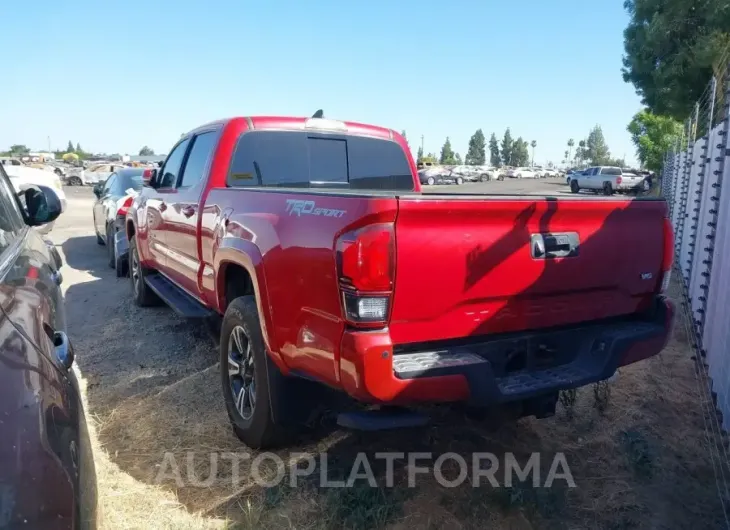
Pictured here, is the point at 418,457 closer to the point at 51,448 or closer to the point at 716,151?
the point at 51,448

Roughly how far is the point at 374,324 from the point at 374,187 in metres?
2.56

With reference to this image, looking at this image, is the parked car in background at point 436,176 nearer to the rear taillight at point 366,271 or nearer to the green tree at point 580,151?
the rear taillight at point 366,271

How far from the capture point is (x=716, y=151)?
596cm

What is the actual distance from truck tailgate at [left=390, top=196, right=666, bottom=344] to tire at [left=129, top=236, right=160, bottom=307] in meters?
4.66

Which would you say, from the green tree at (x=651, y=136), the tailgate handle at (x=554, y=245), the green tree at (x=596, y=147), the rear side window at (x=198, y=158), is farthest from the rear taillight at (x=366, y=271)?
the green tree at (x=596, y=147)

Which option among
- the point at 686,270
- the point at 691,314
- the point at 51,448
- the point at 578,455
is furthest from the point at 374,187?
the point at 686,270

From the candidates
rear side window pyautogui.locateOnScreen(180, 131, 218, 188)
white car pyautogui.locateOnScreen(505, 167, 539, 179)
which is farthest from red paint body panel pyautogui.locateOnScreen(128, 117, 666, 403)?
white car pyautogui.locateOnScreen(505, 167, 539, 179)

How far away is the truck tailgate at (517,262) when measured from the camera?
2490 millimetres

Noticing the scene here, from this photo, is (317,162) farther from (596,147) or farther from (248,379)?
(596,147)

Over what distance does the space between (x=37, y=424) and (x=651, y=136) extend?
4281 centimetres

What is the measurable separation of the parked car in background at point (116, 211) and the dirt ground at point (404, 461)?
364 cm

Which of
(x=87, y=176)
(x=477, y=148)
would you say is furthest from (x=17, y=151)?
(x=477, y=148)

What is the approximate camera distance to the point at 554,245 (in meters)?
2.88

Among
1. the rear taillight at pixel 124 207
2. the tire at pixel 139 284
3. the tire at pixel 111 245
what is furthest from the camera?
the tire at pixel 111 245
